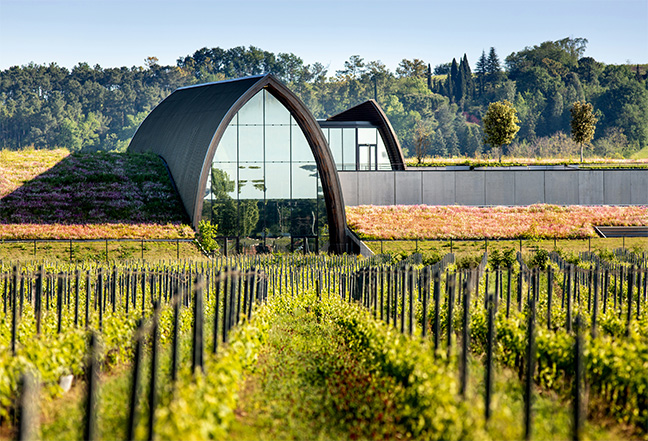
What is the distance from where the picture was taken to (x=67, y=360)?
9398mm

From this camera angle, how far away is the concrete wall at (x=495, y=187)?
42125mm

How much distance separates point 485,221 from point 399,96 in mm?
77402

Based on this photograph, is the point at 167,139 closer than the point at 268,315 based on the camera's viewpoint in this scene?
No

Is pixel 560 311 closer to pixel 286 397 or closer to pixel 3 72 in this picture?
pixel 286 397

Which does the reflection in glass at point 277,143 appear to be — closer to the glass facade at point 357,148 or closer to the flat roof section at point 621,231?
the glass facade at point 357,148

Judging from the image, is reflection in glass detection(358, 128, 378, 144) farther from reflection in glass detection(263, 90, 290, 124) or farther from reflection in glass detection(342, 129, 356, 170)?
reflection in glass detection(263, 90, 290, 124)

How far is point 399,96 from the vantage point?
11331cm

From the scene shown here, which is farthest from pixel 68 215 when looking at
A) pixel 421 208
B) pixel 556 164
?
pixel 556 164

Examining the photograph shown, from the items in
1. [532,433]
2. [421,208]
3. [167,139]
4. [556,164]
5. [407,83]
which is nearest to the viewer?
[532,433]

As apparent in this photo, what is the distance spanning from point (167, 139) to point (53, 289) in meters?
26.2

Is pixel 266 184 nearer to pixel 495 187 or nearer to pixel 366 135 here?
pixel 366 135

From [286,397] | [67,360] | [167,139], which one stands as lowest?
[286,397]

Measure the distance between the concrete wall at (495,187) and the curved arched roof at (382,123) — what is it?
18.4 feet

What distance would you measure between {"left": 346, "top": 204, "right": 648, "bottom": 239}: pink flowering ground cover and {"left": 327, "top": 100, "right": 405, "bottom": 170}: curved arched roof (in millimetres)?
8904
